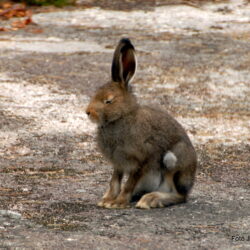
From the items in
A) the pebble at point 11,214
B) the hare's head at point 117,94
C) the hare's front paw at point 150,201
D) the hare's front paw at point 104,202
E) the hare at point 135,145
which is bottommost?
the hare's front paw at point 104,202

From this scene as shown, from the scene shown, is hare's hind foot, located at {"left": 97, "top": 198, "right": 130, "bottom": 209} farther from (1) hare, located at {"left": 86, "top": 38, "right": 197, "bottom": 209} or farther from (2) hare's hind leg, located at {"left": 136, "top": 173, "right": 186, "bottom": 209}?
(2) hare's hind leg, located at {"left": 136, "top": 173, "right": 186, "bottom": 209}

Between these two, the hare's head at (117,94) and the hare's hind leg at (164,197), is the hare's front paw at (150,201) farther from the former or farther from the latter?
the hare's head at (117,94)

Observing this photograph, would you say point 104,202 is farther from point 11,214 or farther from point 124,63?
point 124,63

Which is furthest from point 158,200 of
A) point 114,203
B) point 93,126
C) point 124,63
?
point 93,126

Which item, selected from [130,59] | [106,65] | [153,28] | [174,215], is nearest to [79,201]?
[174,215]

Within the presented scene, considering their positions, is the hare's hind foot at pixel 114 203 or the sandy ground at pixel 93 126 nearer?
the sandy ground at pixel 93 126

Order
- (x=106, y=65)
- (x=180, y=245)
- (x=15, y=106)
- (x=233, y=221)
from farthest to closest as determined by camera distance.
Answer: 1. (x=106, y=65)
2. (x=15, y=106)
3. (x=233, y=221)
4. (x=180, y=245)

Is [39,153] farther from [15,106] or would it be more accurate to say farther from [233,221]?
[233,221]

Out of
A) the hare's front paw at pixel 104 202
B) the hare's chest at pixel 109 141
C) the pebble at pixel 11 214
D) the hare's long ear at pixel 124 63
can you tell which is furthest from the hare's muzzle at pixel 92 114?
the pebble at pixel 11 214
